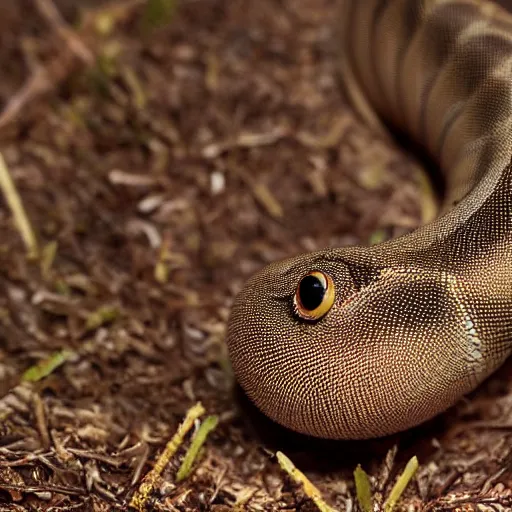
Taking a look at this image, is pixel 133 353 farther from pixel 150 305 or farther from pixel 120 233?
pixel 120 233

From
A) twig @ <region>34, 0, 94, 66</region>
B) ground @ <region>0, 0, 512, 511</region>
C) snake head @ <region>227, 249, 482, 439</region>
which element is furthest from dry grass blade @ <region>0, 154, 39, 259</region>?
snake head @ <region>227, 249, 482, 439</region>

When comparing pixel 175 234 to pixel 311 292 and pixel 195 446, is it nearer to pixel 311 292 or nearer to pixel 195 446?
pixel 195 446

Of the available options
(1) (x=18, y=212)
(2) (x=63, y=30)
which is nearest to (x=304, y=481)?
(1) (x=18, y=212)

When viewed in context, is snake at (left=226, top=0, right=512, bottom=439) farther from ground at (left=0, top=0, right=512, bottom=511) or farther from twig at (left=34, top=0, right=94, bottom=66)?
twig at (left=34, top=0, right=94, bottom=66)

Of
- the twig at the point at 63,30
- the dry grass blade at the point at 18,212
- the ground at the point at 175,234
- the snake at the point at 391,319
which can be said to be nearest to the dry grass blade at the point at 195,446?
the ground at the point at 175,234

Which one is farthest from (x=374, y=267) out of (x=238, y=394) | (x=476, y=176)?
(x=238, y=394)

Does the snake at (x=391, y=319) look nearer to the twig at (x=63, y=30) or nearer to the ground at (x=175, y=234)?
the ground at (x=175, y=234)
